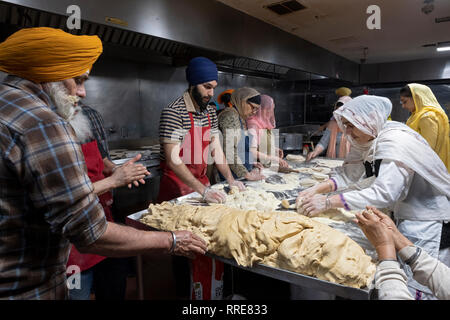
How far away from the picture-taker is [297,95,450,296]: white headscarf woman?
57.7 inches

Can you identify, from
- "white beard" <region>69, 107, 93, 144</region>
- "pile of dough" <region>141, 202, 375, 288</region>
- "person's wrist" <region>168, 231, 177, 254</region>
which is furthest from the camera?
"white beard" <region>69, 107, 93, 144</region>

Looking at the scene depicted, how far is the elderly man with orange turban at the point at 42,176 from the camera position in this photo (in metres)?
0.78

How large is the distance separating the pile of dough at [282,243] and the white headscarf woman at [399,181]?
0.36m

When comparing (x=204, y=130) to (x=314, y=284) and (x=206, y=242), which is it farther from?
(x=314, y=284)

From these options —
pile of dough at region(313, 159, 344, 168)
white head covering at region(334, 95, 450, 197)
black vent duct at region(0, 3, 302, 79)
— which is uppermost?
black vent duct at region(0, 3, 302, 79)

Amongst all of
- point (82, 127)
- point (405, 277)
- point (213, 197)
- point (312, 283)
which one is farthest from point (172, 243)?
point (82, 127)

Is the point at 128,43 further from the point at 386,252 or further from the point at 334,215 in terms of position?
the point at 386,252

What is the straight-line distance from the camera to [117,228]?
97 centimetres

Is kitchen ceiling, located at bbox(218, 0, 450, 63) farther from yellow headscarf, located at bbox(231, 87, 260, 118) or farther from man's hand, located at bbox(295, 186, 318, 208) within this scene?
man's hand, located at bbox(295, 186, 318, 208)

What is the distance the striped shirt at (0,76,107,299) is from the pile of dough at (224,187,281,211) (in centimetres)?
101

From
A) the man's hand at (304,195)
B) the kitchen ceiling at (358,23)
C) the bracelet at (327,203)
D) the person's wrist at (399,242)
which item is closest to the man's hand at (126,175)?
the man's hand at (304,195)

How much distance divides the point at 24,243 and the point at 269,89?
18.9ft

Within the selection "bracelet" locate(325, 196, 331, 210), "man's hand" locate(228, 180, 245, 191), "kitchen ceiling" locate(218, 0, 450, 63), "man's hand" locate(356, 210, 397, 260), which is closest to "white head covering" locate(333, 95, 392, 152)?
"bracelet" locate(325, 196, 331, 210)
